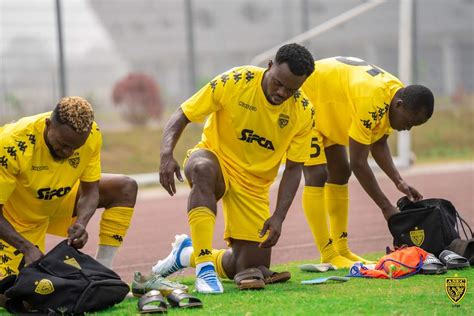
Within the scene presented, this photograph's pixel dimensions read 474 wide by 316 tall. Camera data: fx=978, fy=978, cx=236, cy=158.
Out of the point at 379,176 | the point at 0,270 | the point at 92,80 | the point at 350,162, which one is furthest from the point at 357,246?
the point at 92,80

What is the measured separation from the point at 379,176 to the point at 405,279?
472 inches

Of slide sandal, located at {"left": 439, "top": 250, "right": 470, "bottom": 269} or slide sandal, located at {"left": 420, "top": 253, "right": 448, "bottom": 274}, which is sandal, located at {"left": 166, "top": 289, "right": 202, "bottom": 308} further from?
slide sandal, located at {"left": 439, "top": 250, "right": 470, "bottom": 269}

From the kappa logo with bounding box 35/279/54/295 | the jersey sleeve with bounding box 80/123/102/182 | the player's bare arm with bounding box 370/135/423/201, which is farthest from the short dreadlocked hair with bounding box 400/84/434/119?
the kappa logo with bounding box 35/279/54/295

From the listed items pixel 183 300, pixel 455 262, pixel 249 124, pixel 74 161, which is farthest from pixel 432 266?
pixel 74 161

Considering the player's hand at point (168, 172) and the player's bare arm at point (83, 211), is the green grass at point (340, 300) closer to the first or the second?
the player's bare arm at point (83, 211)

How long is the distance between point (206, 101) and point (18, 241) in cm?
179

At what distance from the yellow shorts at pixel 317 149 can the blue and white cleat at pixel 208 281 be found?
188 centimetres

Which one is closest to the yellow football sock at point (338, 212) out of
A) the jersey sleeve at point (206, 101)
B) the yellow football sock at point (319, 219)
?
the yellow football sock at point (319, 219)

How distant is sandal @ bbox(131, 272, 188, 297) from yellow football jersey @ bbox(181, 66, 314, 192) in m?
1.08

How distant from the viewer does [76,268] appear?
20.7 feet

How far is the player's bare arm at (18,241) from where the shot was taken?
6.42 metres

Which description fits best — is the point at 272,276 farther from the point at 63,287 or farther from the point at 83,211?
the point at 63,287

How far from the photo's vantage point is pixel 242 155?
7.50 metres

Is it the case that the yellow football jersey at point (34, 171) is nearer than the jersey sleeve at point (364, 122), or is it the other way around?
the yellow football jersey at point (34, 171)
